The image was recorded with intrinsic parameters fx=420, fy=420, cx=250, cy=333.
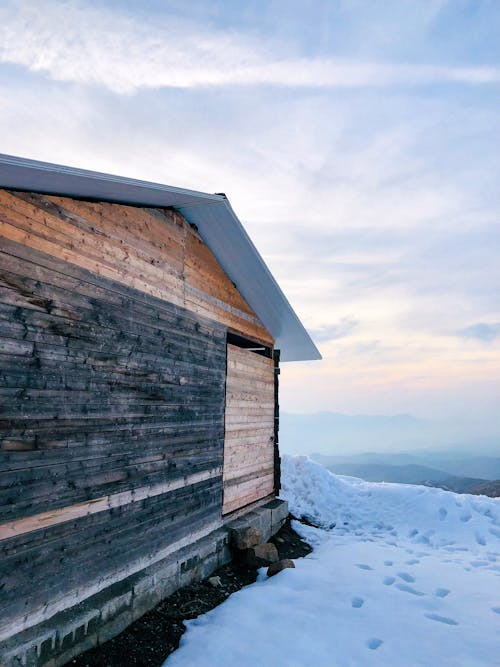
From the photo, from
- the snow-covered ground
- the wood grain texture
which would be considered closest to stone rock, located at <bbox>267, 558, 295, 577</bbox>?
the snow-covered ground

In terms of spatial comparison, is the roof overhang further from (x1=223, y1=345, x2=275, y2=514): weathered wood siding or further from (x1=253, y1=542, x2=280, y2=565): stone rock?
(x1=253, y1=542, x2=280, y2=565): stone rock

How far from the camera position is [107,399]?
5.61 m

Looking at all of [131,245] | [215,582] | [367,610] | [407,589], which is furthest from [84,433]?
[407,589]

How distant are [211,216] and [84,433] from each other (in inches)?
170

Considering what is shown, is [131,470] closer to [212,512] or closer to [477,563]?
[212,512]

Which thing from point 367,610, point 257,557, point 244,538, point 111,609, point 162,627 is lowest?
point 162,627

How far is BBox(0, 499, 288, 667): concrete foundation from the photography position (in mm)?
4289

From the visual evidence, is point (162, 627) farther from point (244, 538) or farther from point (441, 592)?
point (441, 592)

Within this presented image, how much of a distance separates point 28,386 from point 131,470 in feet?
6.81

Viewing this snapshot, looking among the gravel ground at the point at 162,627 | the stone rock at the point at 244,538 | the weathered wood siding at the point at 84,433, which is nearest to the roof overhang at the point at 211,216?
the weathered wood siding at the point at 84,433

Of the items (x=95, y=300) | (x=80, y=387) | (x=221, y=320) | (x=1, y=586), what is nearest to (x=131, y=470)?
(x=80, y=387)

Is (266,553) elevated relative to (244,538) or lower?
lower

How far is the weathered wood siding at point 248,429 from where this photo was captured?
8906 mm

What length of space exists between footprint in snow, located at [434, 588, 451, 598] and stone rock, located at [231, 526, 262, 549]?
126 inches
